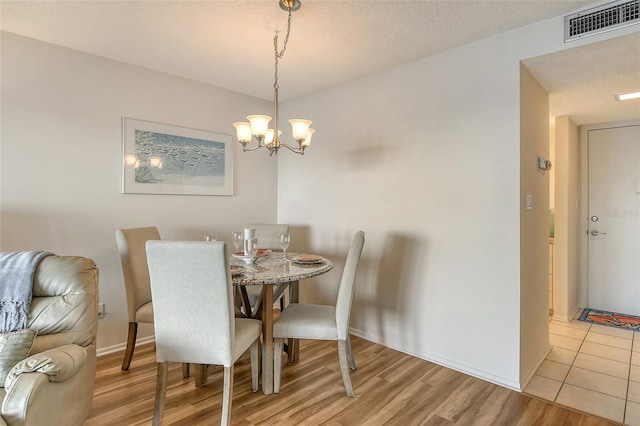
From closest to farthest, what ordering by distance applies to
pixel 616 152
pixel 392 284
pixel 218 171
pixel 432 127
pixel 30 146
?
pixel 30 146 < pixel 432 127 < pixel 392 284 < pixel 218 171 < pixel 616 152

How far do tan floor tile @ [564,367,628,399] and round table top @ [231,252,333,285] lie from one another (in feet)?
6.29

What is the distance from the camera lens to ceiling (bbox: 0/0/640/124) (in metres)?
2.10

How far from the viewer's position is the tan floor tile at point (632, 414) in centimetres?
196

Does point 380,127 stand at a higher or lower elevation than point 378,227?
higher

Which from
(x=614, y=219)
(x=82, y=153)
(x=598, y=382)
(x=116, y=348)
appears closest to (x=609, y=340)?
(x=598, y=382)

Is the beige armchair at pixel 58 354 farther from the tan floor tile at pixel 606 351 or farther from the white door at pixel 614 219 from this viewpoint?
the white door at pixel 614 219

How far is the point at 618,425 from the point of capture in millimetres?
1924

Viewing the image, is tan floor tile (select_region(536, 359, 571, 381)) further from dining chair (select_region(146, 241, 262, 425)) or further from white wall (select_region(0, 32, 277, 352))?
white wall (select_region(0, 32, 277, 352))

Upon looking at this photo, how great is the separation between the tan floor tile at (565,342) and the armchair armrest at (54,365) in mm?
3532

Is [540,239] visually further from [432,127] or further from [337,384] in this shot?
[337,384]

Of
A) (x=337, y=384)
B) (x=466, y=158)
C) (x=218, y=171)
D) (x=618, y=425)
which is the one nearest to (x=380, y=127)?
(x=466, y=158)

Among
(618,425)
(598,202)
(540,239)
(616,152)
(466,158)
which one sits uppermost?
(616,152)

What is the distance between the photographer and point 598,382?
7.84 feet

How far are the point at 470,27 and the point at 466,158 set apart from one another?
2.90 ft
